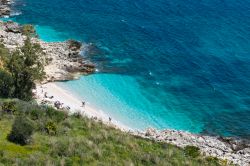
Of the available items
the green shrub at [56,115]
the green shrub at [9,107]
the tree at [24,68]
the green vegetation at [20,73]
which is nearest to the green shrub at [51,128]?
the green shrub at [56,115]

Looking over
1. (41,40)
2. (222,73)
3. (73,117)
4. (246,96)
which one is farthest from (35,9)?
(73,117)

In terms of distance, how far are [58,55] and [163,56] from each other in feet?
73.0

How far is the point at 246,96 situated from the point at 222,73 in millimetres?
8103

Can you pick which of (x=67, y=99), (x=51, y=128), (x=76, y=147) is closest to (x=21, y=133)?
(x=76, y=147)

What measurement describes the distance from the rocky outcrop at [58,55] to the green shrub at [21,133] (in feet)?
130

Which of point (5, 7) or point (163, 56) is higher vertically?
point (5, 7)

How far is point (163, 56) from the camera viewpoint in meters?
95.4

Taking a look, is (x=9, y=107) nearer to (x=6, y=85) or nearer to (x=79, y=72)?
(x=6, y=85)

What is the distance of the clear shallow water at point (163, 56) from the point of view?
7688 cm

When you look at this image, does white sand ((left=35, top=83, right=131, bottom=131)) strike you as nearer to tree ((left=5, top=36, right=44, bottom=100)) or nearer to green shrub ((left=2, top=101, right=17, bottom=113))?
tree ((left=5, top=36, right=44, bottom=100))

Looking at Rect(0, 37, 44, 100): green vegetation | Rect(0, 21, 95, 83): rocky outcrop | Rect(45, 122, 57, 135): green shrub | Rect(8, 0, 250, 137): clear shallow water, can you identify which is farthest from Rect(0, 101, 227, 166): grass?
Rect(0, 21, 95, 83): rocky outcrop

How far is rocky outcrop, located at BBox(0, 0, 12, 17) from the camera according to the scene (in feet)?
343

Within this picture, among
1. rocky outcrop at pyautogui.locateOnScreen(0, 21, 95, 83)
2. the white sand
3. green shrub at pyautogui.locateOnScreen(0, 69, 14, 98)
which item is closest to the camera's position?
green shrub at pyautogui.locateOnScreen(0, 69, 14, 98)

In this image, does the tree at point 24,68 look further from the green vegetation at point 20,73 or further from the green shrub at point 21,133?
the green shrub at point 21,133
